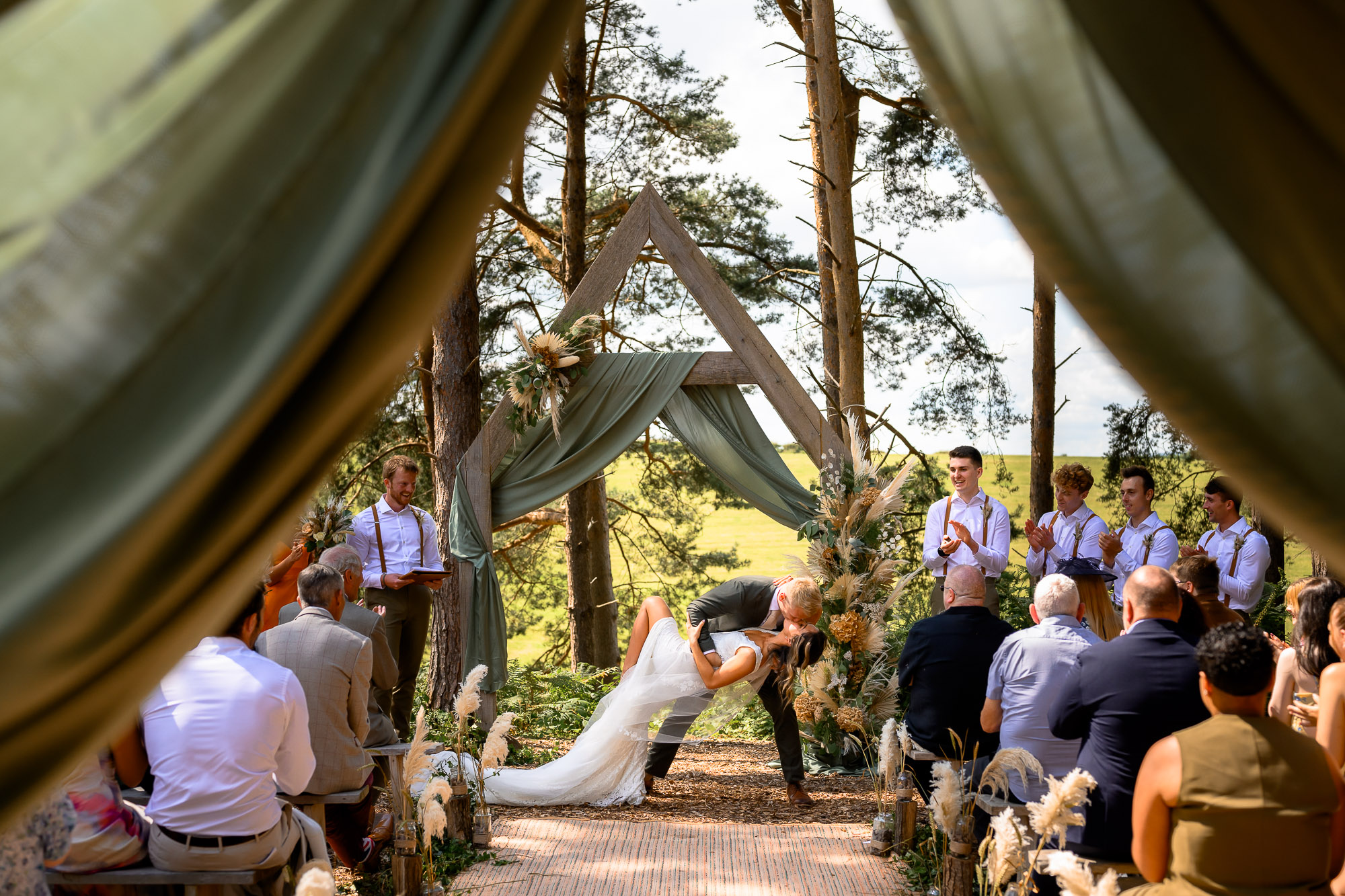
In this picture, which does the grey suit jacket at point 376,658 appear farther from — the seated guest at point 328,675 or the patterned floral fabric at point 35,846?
the patterned floral fabric at point 35,846

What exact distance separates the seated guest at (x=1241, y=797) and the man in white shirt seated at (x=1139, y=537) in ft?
13.4

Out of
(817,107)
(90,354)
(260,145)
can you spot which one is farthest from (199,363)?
(817,107)

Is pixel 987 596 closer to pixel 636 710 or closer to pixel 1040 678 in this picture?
pixel 636 710

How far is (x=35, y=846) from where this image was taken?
2.66 m

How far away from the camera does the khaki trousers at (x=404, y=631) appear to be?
7.71m

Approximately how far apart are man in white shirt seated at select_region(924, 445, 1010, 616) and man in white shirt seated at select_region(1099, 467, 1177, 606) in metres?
0.70

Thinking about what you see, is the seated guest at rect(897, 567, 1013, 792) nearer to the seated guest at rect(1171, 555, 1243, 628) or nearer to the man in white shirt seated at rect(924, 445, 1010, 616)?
the seated guest at rect(1171, 555, 1243, 628)

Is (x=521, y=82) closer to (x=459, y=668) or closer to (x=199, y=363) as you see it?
(x=199, y=363)

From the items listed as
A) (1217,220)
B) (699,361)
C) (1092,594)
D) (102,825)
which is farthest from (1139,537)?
(1217,220)

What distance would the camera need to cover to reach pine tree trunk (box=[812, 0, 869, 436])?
11.1 m

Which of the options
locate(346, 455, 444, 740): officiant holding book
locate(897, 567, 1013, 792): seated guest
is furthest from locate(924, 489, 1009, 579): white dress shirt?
locate(346, 455, 444, 740): officiant holding book

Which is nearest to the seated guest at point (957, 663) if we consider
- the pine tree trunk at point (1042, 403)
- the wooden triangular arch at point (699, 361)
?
the wooden triangular arch at point (699, 361)

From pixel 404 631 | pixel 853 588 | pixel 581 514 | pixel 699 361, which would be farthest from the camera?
pixel 581 514

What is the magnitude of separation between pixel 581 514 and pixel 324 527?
23.2ft
